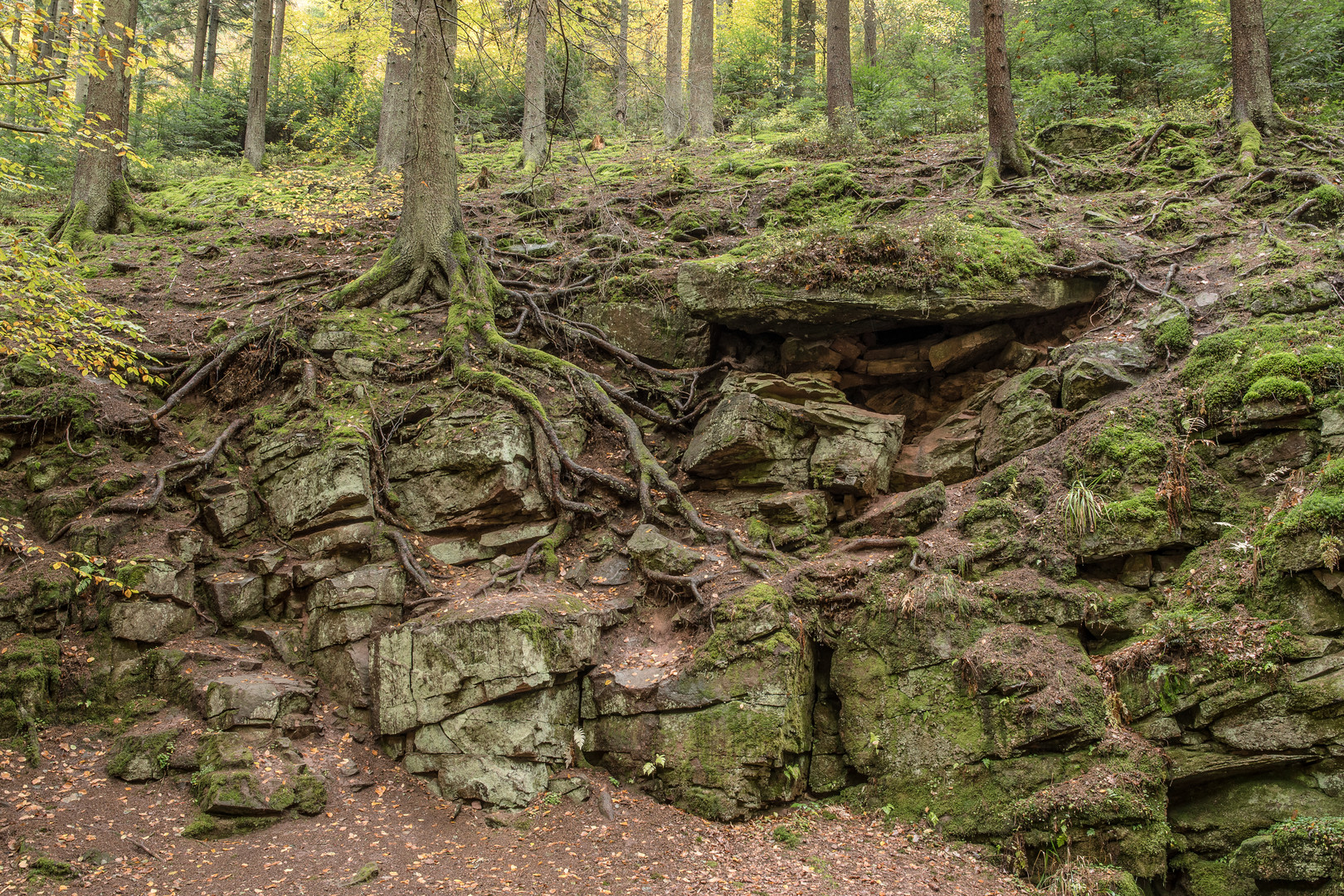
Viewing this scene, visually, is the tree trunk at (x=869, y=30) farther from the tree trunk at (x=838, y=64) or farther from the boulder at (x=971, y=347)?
the boulder at (x=971, y=347)

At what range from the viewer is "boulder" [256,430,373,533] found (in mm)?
8805

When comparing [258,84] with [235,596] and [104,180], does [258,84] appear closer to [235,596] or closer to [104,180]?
[104,180]

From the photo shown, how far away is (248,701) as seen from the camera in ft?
24.2

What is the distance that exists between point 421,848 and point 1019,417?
791cm

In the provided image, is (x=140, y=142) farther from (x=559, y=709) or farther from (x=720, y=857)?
(x=720, y=857)

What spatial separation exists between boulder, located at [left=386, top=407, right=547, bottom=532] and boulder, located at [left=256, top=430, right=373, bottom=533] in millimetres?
481

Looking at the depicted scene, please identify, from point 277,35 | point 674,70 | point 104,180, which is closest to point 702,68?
point 674,70

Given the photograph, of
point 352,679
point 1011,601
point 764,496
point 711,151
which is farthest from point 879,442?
point 711,151

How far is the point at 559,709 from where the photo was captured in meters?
7.56

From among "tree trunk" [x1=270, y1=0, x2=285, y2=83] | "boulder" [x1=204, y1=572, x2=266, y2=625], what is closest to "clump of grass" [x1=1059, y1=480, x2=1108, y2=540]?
"boulder" [x1=204, y1=572, x2=266, y2=625]

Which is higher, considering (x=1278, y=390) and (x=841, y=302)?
(x=841, y=302)

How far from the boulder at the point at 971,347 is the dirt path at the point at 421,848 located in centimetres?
596

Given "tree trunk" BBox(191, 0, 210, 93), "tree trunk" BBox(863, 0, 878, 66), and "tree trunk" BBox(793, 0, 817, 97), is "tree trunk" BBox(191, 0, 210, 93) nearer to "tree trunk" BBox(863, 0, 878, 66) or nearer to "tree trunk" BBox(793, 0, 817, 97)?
"tree trunk" BBox(793, 0, 817, 97)

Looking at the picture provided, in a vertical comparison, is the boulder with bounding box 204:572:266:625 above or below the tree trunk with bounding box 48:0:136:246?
below
